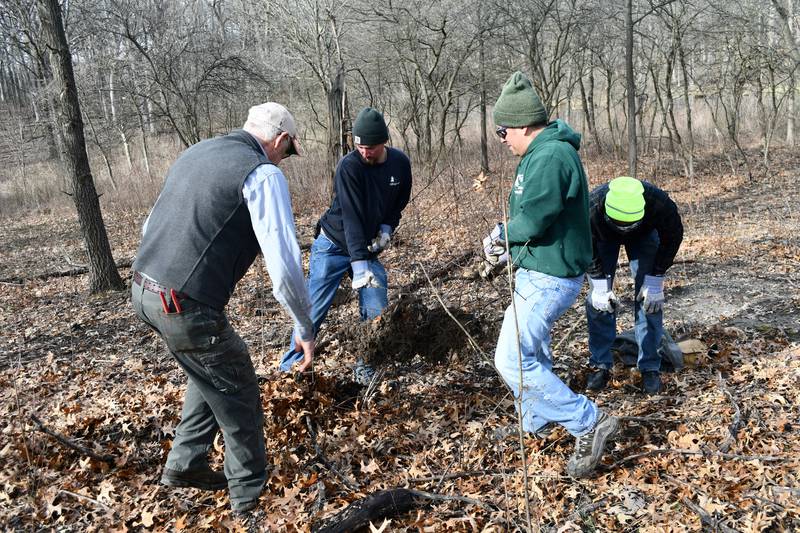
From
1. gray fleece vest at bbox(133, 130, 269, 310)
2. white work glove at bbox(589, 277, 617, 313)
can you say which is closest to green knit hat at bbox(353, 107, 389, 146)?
gray fleece vest at bbox(133, 130, 269, 310)

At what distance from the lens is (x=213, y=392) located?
270 cm

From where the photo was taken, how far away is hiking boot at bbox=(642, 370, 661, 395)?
3.96m

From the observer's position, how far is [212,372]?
265 cm

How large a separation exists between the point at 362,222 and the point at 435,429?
1.59m

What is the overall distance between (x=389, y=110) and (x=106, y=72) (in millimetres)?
8888

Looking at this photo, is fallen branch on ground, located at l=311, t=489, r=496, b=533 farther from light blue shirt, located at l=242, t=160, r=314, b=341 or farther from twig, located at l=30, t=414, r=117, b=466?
twig, located at l=30, t=414, r=117, b=466

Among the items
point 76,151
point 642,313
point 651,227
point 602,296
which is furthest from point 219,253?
point 76,151

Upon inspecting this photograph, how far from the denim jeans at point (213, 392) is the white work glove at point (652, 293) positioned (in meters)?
2.67

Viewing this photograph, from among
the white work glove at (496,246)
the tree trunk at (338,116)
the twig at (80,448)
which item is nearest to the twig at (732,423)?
the white work glove at (496,246)

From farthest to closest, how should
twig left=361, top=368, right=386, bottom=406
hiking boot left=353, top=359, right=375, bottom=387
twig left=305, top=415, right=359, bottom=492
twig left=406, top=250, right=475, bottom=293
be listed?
twig left=406, top=250, right=475, bottom=293, hiking boot left=353, top=359, right=375, bottom=387, twig left=361, top=368, right=386, bottom=406, twig left=305, top=415, right=359, bottom=492

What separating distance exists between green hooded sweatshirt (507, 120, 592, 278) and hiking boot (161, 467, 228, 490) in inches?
79.3

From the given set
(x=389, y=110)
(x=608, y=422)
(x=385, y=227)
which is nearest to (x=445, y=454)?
(x=608, y=422)

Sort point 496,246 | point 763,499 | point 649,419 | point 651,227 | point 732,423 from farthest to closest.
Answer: point 651,227
point 649,419
point 732,423
point 496,246
point 763,499

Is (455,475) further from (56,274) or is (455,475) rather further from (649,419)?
(56,274)
